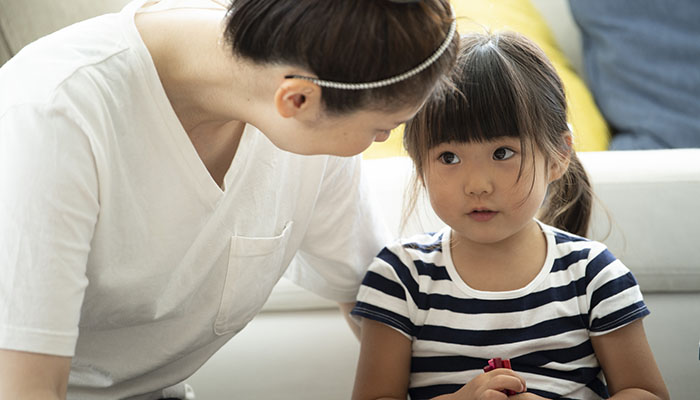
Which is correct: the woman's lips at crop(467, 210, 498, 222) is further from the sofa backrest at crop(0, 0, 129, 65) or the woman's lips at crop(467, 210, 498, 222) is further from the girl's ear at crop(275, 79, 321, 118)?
the sofa backrest at crop(0, 0, 129, 65)

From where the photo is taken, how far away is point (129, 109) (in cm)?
77

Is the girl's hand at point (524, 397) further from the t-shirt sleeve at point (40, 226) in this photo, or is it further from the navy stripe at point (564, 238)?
the t-shirt sleeve at point (40, 226)

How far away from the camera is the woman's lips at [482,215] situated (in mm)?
944

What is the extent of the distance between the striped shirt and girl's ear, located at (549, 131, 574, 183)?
0.10 m

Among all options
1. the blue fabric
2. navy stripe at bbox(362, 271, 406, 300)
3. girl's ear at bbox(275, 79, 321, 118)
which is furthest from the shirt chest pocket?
the blue fabric

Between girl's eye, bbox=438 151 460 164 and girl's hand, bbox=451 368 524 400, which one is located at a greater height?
girl's eye, bbox=438 151 460 164

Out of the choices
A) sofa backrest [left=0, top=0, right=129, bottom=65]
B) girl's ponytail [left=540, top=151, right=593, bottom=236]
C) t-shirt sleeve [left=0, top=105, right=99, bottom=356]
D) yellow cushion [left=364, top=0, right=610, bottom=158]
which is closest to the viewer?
t-shirt sleeve [left=0, top=105, right=99, bottom=356]

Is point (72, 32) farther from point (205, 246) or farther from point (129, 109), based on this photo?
point (205, 246)

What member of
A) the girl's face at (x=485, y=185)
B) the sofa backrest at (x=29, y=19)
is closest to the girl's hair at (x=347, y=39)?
the girl's face at (x=485, y=185)

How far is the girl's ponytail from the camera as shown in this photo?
1.07 m

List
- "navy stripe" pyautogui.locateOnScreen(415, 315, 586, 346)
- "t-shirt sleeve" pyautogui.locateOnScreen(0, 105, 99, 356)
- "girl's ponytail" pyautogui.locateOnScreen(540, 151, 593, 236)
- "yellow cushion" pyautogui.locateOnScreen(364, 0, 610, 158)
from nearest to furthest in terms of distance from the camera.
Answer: "t-shirt sleeve" pyautogui.locateOnScreen(0, 105, 99, 356) → "navy stripe" pyautogui.locateOnScreen(415, 315, 586, 346) → "girl's ponytail" pyautogui.locateOnScreen(540, 151, 593, 236) → "yellow cushion" pyautogui.locateOnScreen(364, 0, 610, 158)

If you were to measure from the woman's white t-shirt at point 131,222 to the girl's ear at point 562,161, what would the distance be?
0.26 m

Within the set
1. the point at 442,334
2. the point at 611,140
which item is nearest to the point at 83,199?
A: the point at 442,334

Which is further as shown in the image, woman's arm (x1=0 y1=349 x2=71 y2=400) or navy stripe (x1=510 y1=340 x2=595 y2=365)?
navy stripe (x1=510 y1=340 x2=595 y2=365)
